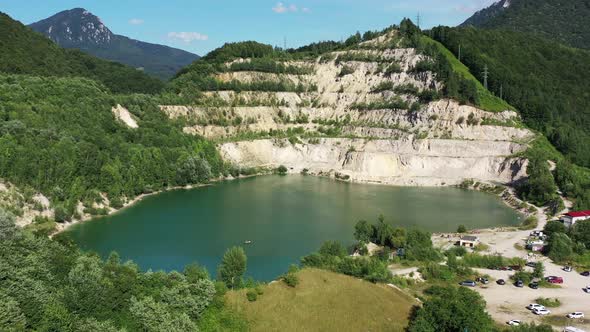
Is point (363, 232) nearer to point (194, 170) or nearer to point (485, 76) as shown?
point (194, 170)

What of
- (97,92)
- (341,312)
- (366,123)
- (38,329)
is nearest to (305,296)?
(341,312)

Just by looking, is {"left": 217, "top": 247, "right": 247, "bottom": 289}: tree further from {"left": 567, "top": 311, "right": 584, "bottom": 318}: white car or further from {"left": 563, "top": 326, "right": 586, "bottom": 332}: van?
{"left": 567, "top": 311, "right": 584, "bottom": 318}: white car

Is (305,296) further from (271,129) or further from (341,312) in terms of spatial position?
(271,129)

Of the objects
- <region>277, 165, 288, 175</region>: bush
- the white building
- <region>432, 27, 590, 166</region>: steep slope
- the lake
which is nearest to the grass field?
the lake

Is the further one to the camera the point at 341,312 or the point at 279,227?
the point at 279,227

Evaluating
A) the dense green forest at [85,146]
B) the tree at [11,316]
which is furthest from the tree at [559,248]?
the dense green forest at [85,146]
